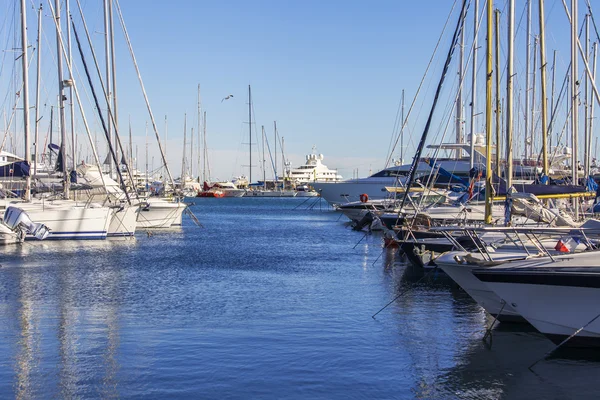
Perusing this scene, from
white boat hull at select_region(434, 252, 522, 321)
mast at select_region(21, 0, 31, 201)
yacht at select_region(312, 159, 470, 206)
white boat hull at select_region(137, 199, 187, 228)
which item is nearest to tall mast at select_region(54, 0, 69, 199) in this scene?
mast at select_region(21, 0, 31, 201)

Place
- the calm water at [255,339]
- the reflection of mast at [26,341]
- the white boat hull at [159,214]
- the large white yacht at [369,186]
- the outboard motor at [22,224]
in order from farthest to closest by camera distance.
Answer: the large white yacht at [369,186] → the white boat hull at [159,214] → the outboard motor at [22,224] → the calm water at [255,339] → the reflection of mast at [26,341]

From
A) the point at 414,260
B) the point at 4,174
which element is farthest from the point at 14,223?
the point at 414,260

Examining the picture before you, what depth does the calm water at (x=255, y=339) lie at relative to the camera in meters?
14.3

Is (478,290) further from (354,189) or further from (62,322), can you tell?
(354,189)

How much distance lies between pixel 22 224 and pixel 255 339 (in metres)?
25.2

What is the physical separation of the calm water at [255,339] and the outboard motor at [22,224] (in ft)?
26.3

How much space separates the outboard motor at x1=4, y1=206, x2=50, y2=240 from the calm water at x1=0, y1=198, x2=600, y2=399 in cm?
802

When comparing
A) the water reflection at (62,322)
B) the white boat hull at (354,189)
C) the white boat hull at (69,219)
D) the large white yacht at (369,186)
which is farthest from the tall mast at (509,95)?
the white boat hull at (354,189)

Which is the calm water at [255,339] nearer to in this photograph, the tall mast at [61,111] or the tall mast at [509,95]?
the tall mast at [509,95]

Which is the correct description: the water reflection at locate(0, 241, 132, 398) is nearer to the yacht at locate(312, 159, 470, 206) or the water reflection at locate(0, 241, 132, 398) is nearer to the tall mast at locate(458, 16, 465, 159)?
the tall mast at locate(458, 16, 465, 159)

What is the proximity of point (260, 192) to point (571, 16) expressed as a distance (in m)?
159

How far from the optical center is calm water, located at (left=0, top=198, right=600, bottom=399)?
14.3 meters

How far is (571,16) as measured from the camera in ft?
88.4

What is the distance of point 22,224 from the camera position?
130ft
